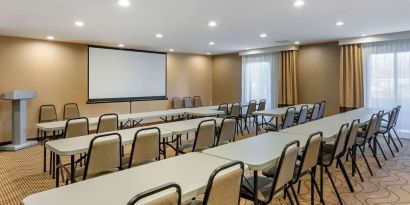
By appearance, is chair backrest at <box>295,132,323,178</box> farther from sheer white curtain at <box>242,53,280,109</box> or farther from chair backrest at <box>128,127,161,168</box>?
sheer white curtain at <box>242,53,280,109</box>

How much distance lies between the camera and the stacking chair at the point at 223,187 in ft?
5.02

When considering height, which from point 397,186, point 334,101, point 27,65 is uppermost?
point 27,65

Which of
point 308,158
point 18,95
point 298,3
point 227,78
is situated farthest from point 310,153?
point 227,78

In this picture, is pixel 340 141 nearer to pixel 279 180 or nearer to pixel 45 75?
pixel 279 180

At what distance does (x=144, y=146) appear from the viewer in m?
2.91

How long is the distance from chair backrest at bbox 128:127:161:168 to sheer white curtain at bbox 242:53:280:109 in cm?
651

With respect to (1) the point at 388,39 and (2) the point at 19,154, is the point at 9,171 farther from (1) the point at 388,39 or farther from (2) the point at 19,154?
(1) the point at 388,39

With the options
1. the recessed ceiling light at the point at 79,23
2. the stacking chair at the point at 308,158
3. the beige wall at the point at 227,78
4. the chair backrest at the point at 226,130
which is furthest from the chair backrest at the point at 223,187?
the beige wall at the point at 227,78

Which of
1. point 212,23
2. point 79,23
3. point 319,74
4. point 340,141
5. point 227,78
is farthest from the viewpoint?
point 227,78

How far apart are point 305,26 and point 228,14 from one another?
75.8 inches

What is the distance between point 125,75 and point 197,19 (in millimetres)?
4133

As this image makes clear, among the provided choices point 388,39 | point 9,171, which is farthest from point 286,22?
point 9,171

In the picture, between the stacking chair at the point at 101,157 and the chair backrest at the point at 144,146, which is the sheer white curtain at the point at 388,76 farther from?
the stacking chair at the point at 101,157

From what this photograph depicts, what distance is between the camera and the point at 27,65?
261 inches
